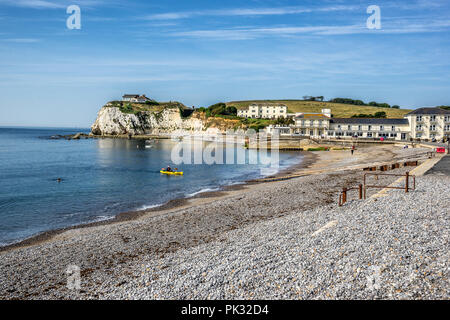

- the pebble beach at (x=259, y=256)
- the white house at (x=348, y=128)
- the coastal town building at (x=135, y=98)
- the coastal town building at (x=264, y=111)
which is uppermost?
the coastal town building at (x=135, y=98)

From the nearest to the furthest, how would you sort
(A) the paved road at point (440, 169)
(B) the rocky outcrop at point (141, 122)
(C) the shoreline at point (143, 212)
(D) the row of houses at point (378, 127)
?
1. (C) the shoreline at point (143, 212)
2. (A) the paved road at point (440, 169)
3. (D) the row of houses at point (378, 127)
4. (B) the rocky outcrop at point (141, 122)

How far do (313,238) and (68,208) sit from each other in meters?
21.3

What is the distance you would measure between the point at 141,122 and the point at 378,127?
331 ft

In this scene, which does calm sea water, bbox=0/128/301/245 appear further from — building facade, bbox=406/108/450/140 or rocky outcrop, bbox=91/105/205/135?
rocky outcrop, bbox=91/105/205/135

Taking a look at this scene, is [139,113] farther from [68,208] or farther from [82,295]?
[82,295]

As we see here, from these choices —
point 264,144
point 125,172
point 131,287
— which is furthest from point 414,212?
point 264,144

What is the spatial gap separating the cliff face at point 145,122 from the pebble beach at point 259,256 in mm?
126564

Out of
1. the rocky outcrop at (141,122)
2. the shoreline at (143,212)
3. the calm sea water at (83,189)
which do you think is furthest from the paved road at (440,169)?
the rocky outcrop at (141,122)

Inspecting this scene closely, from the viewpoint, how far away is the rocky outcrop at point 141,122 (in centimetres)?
14975

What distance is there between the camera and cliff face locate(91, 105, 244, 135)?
490 feet

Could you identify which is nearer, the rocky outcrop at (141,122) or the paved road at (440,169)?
the paved road at (440,169)

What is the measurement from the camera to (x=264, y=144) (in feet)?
307

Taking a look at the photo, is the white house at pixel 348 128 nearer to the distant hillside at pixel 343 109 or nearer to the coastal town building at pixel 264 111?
the coastal town building at pixel 264 111

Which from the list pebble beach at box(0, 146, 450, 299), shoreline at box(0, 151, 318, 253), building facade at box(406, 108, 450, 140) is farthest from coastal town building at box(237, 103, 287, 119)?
pebble beach at box(0, 146, 450, 299)
